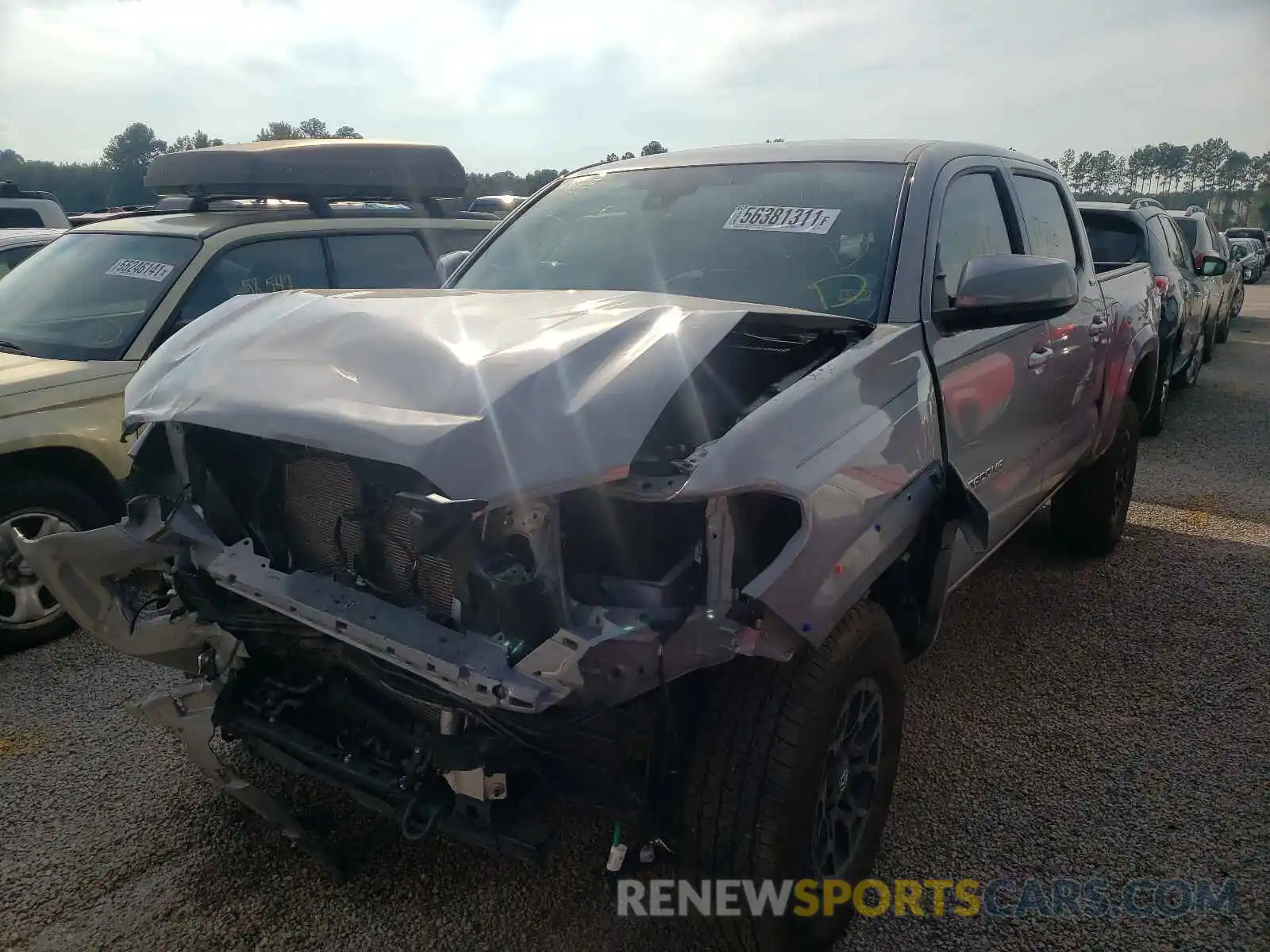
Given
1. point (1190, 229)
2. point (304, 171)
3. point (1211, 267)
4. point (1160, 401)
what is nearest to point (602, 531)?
point (304, 171)

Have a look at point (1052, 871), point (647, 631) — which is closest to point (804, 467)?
point (647, 631)

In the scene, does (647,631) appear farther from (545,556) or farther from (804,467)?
(804,467)

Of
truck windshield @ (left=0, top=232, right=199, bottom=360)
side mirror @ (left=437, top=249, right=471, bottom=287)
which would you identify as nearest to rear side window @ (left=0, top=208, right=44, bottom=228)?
truck windshield @ (left=0, top=232, right=199, bottom=360)

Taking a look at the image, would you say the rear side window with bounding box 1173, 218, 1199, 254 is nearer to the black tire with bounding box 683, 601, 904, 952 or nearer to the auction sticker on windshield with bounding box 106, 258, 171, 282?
the auction sticker on windshield with bounding box 106, 258, 171, 282

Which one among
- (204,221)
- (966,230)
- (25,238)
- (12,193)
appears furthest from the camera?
(12,193)

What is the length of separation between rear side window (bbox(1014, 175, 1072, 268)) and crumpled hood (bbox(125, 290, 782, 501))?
204 centimetres

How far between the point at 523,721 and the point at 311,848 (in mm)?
1044

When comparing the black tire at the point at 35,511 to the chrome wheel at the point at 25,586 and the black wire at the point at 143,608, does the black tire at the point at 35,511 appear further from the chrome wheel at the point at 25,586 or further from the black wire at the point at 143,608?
the black wire at the point at 143,608

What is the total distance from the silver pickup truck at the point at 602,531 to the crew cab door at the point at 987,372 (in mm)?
24

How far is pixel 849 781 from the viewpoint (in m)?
2.39

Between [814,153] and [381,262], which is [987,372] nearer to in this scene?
[814,153]

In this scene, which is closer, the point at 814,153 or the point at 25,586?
the point at 814,153

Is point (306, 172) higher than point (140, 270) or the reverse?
higher

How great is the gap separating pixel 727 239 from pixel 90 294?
11.2 feet
